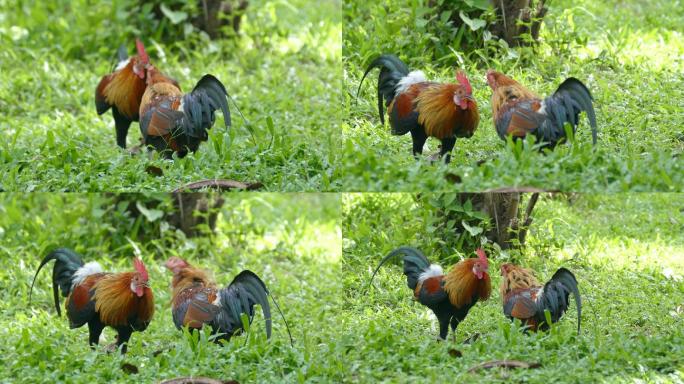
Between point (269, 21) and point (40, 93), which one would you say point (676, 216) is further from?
point (40, 93)

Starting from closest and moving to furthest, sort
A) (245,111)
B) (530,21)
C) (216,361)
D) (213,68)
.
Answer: (216,361)
(530,21)
(245,111)
(213,68)

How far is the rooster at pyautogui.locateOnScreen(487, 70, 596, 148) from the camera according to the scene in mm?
7145

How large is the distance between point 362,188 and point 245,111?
220 centimetres

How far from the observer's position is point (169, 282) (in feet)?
28.9

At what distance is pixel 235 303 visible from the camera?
7395 millimetres

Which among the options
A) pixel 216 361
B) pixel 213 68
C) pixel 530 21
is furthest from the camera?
pixel 213 68

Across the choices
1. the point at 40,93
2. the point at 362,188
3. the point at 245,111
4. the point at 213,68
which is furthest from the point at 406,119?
the point at 40,93

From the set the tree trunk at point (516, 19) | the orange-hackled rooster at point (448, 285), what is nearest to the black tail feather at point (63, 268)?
the orange-hackled rooster at point (448, 285)

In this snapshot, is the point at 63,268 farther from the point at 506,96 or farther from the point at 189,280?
the point at 506,96

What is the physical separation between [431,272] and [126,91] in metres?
2.45

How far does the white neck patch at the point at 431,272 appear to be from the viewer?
763 centimetres

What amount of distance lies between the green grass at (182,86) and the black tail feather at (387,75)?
68 cm

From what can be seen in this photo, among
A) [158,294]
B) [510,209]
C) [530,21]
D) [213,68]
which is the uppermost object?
[530,21]

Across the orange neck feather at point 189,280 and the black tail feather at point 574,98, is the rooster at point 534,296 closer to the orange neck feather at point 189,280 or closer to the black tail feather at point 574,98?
the black tail feather at point 574,98
